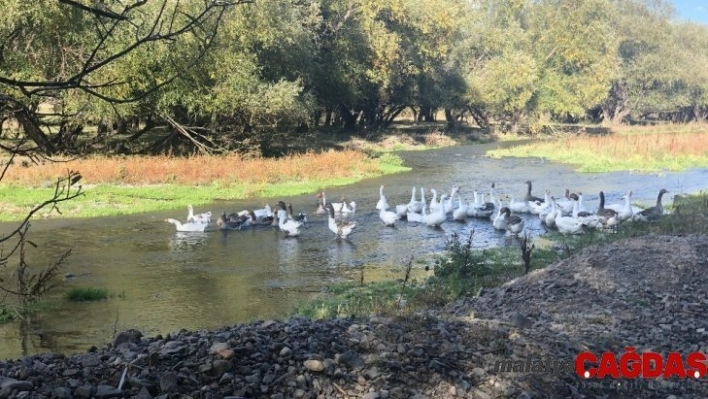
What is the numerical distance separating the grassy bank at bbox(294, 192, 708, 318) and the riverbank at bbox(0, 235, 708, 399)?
5.69 feet

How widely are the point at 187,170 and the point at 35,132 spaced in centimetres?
2531

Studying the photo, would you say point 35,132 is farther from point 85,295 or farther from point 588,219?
point 588,219

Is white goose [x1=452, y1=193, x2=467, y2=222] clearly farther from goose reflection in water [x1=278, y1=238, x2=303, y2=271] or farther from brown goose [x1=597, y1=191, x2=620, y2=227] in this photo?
goose reflection in water [x1=278, y1=238, x2=303, y2=271]

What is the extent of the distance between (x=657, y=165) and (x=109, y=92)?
2799cm

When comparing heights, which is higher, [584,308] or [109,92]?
[109,92]

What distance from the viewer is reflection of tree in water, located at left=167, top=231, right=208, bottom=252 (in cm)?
1829

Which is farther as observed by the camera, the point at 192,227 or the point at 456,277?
the point at 192,227

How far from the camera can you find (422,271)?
15.0 m

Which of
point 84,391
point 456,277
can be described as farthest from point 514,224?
point 84,391

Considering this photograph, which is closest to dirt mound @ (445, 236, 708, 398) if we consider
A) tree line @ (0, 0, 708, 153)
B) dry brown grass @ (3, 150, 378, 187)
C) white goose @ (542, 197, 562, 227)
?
tree line @ (0, 0, 708, 153)

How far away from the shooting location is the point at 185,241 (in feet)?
62.8

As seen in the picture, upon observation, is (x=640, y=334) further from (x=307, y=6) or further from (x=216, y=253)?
(x=307, y=6)

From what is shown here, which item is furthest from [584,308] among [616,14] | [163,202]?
[616,14]

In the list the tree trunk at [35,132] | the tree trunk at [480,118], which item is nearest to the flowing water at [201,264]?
the tree trunk at [35,132]
